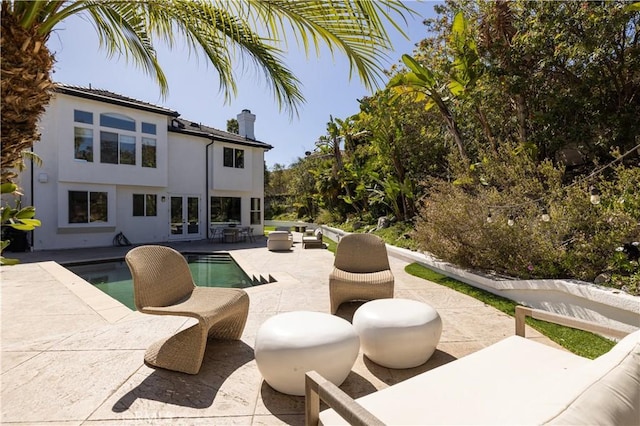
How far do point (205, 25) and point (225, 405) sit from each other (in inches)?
150

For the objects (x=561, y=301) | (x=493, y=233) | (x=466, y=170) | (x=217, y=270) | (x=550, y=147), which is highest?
(x=550, y=147)

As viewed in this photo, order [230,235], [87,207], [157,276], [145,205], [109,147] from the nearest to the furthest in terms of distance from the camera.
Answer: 1. [157,276]
2. [87,207]
3. [109,147]
4. [145,205]
5. [230,235]

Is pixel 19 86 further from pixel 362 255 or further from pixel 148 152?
pixel 148 152

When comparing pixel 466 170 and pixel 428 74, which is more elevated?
pixel 428 74

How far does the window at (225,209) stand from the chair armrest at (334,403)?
18523 millimetres

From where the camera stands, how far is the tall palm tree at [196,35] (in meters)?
2.39

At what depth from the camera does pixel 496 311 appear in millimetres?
5516

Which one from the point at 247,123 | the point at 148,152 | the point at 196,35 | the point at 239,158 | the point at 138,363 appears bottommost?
the point at 138,363

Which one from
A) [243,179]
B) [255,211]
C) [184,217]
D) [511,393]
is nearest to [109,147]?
[184,217]

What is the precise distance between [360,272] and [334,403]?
416 centimetres

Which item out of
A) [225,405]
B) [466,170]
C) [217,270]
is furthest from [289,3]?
[217,270]

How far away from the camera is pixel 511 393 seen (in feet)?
6.72

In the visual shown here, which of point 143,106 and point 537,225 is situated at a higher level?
point 143,106

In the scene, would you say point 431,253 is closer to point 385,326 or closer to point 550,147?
point 550,147
